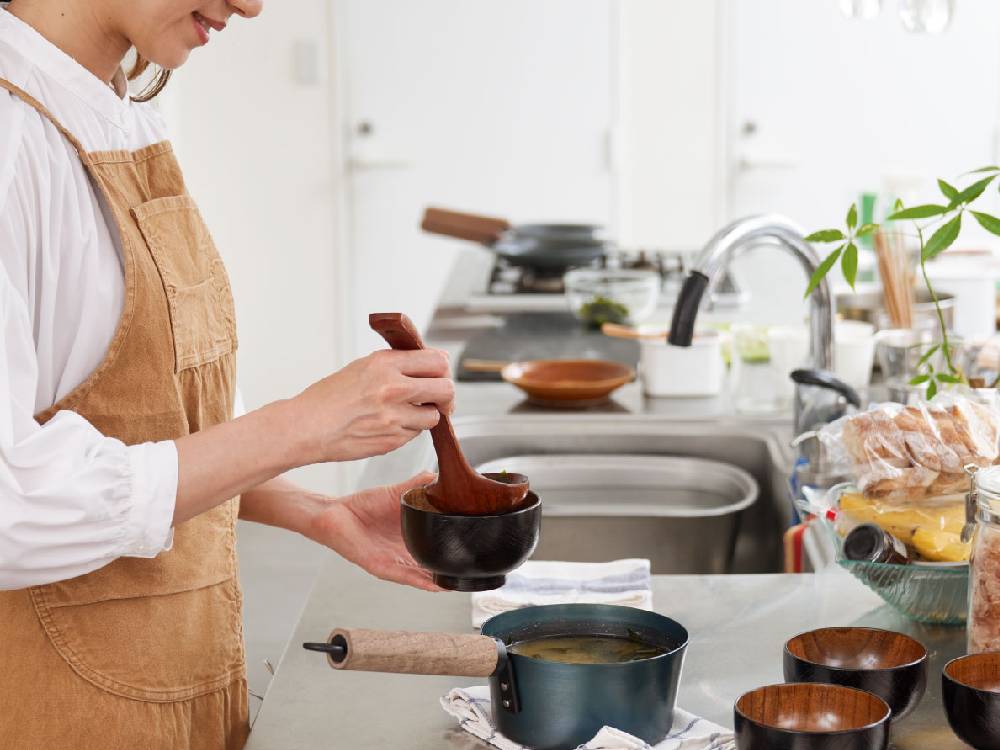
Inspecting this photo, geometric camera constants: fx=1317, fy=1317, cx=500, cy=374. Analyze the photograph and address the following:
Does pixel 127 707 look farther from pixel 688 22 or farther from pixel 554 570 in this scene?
pixel 688 22

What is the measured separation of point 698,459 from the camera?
2.17 meters

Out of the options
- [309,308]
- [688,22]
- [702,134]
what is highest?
[688,22]

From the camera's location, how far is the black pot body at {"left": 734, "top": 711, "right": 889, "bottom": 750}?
87cm

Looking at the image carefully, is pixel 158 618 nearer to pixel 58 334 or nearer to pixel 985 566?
pixel 58 334

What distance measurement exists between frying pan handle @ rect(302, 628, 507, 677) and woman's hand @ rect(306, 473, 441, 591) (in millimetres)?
362

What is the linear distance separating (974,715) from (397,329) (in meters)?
0.53

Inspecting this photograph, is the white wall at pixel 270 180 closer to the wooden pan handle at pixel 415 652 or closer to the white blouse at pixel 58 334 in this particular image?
the white blouse at pixel 58 334

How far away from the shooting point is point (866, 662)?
108 cm

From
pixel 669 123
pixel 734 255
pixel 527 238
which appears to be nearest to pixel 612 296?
pixel 527 238

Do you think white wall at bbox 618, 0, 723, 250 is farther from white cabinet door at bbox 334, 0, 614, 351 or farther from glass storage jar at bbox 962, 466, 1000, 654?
glass storage jar at bbox 962, 466, 1000, 654

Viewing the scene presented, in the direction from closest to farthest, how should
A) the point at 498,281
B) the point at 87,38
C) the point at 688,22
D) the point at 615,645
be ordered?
1. the point at 615,645
2. the point at 87,38
3. the point at 498,281
4. the point at 688,22

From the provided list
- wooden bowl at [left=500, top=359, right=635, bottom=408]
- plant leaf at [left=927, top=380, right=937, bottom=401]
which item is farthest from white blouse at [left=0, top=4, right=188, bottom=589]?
wooden bowl at [left=500, top=359, right=635, bottom=408]

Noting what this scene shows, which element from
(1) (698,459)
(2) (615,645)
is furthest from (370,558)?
(1) (698,459)

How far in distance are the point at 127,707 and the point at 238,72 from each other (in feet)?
13.5
